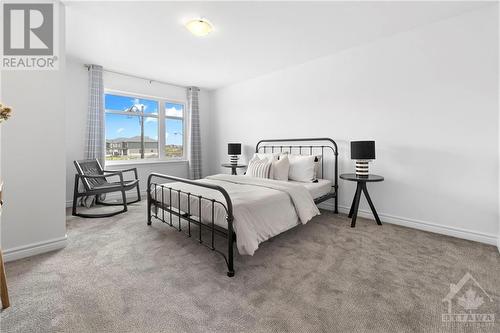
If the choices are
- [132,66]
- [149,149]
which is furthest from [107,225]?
[132,66]

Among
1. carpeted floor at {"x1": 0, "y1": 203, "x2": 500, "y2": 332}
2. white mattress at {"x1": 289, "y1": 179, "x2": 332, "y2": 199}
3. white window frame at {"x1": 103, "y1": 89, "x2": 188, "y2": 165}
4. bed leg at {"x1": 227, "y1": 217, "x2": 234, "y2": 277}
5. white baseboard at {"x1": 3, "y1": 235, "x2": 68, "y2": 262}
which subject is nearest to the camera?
carpeted floor at {"x1": 0, "y1": 203, "x2": 500, "y2": 332}

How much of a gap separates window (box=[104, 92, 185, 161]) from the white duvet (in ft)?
8.42

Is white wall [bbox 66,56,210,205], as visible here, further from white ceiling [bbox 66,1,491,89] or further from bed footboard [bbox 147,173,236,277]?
bed footboard [bbox 147,173,236,277]

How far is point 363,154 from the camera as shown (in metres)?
2.99

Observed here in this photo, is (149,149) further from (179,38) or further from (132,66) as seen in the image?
(179,38)

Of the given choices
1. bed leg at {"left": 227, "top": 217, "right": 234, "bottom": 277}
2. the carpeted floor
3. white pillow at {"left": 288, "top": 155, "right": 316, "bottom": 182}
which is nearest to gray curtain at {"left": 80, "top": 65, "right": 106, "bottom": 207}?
the carpeted floor

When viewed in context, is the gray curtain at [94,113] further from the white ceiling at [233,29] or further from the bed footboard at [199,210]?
the bed footboard at [199,210]

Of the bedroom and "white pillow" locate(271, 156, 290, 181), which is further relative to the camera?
"white pillow" locate(271, 156, 290, 181)

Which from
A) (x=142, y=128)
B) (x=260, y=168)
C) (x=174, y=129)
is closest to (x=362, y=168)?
(x=260, y=168)

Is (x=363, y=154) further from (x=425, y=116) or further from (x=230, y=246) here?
(x=230, y=246)

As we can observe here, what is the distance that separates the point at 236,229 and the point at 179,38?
278 centimetres

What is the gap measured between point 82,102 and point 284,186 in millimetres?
4096

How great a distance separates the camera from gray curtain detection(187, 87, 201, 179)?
568 centimetres

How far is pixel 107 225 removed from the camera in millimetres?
3148
